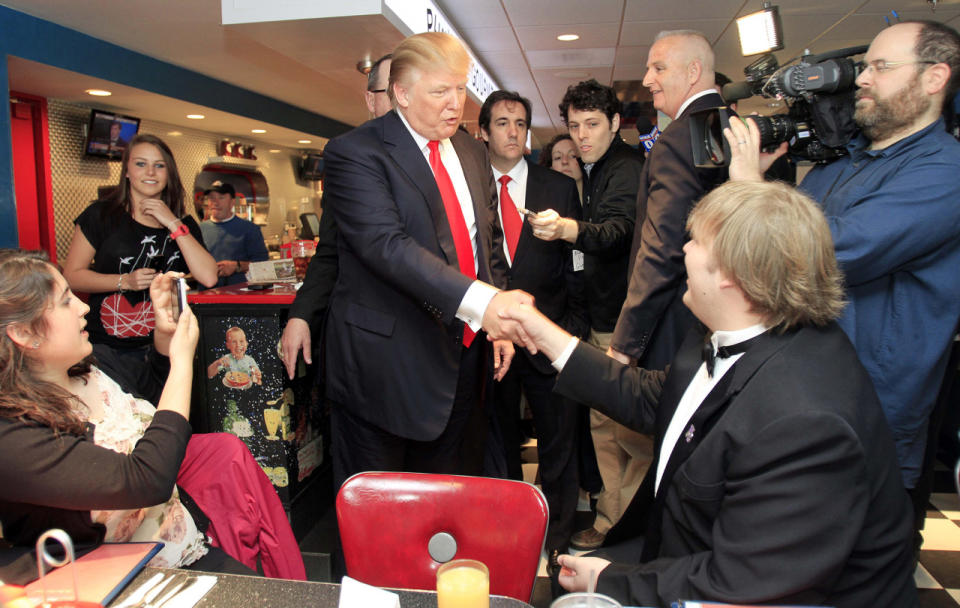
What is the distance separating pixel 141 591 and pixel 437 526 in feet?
1.76

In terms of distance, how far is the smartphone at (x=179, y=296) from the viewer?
5.19 feet

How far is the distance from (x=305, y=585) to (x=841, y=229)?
145cm

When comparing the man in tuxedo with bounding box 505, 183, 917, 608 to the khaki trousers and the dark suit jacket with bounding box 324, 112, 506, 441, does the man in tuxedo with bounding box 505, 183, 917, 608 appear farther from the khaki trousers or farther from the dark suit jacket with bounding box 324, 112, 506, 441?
the khaki trousers

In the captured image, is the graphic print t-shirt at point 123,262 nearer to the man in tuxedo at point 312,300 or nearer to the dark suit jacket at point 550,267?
the man in tuxedo at point 312,300

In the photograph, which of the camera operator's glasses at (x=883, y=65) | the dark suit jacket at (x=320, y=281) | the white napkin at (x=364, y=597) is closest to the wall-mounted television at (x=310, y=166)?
the dark suit jacket at (x=320, y=281)

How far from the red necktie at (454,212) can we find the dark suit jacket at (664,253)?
1.69 ft

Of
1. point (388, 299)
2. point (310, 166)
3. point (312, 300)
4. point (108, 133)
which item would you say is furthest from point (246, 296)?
point (310, 166)

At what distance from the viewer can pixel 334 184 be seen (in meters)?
1.90

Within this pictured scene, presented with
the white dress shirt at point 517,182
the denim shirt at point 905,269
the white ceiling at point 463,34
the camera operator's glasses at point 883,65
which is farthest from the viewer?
the white ceiling at point 463,34

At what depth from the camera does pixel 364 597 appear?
0.93 meters

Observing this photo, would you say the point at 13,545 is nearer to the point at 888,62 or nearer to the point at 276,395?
the point at 276,395

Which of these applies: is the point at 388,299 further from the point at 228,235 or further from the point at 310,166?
the point at 310,166

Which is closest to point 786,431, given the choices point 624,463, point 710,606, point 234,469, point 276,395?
point 710,606

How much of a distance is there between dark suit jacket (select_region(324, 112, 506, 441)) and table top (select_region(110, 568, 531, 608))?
2.80 feet
